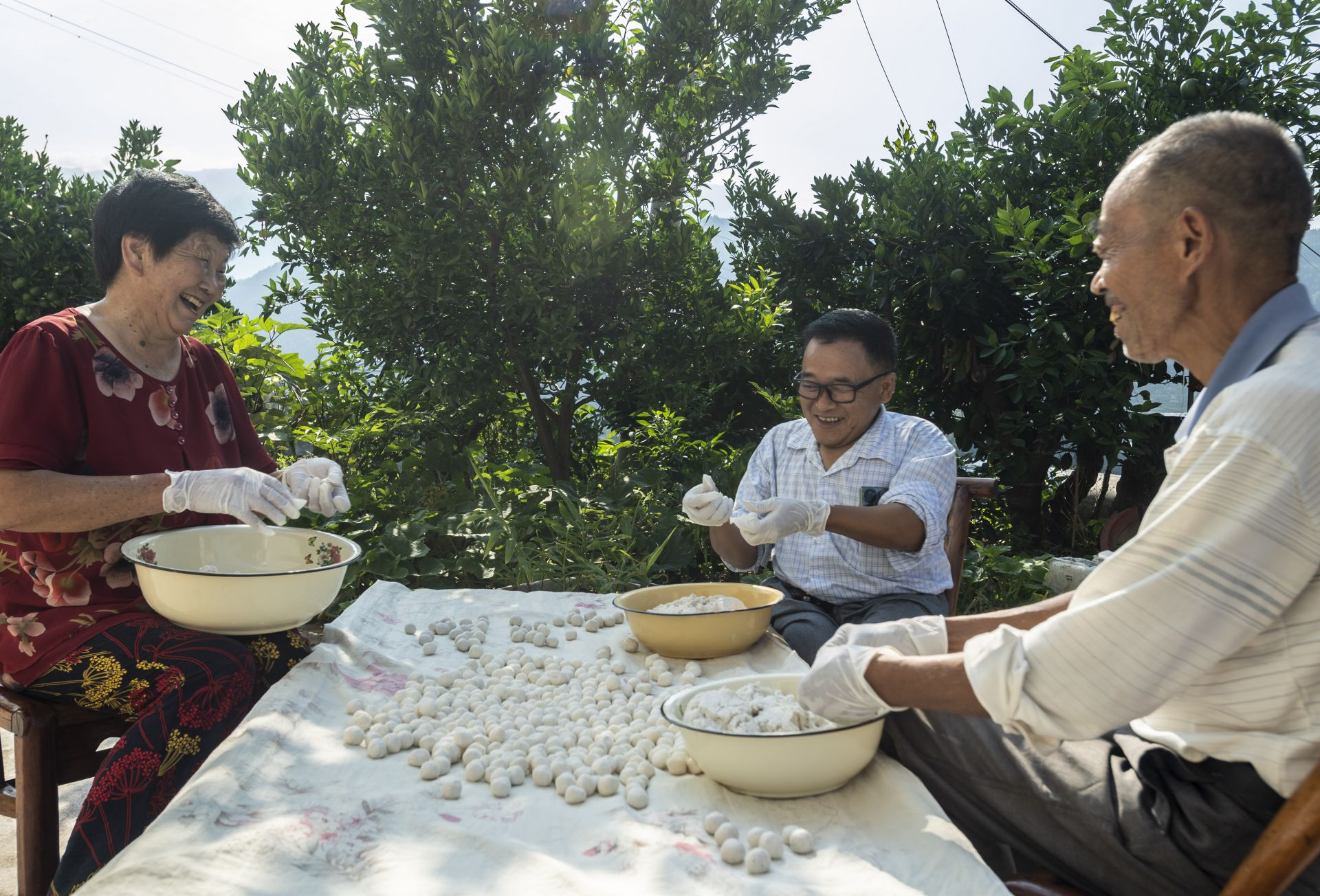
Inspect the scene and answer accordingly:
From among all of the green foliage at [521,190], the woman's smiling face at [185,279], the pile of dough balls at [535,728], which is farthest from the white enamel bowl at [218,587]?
the green foliage at [521,190]

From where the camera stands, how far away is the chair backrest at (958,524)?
2.64m

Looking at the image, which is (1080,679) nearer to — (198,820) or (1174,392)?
(198,820)

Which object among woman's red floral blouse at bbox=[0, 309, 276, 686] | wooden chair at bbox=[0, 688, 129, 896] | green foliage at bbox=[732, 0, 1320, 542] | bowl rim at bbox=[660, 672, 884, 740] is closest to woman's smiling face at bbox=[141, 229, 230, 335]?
woman's red floral blouse at bbox=[0, 309, 276, 686]

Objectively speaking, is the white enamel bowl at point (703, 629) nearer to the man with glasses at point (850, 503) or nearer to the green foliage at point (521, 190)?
the man with glasses at point (850, 503)

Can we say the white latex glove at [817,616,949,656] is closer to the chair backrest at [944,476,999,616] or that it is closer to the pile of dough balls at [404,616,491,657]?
the pile of dough balls at [404,616,491,657]

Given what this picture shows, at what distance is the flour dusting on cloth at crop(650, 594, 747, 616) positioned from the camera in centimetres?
205

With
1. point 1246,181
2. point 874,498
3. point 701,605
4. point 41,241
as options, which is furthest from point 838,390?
point 41,241

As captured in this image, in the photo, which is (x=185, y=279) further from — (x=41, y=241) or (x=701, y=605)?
(x=41, y=241)

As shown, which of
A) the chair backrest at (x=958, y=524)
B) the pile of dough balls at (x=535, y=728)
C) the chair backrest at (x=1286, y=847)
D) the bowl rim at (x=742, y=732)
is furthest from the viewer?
the chair backrest at (x=958, y=524)

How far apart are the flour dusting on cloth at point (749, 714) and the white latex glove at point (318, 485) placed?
3.44 feet

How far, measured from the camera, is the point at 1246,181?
3.94 ft

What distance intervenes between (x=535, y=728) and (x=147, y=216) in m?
1.42

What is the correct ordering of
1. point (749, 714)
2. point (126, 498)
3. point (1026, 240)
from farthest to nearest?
point (1026, 240) < point (126, 498) < point (749, 714)

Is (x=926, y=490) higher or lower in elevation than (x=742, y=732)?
higher
